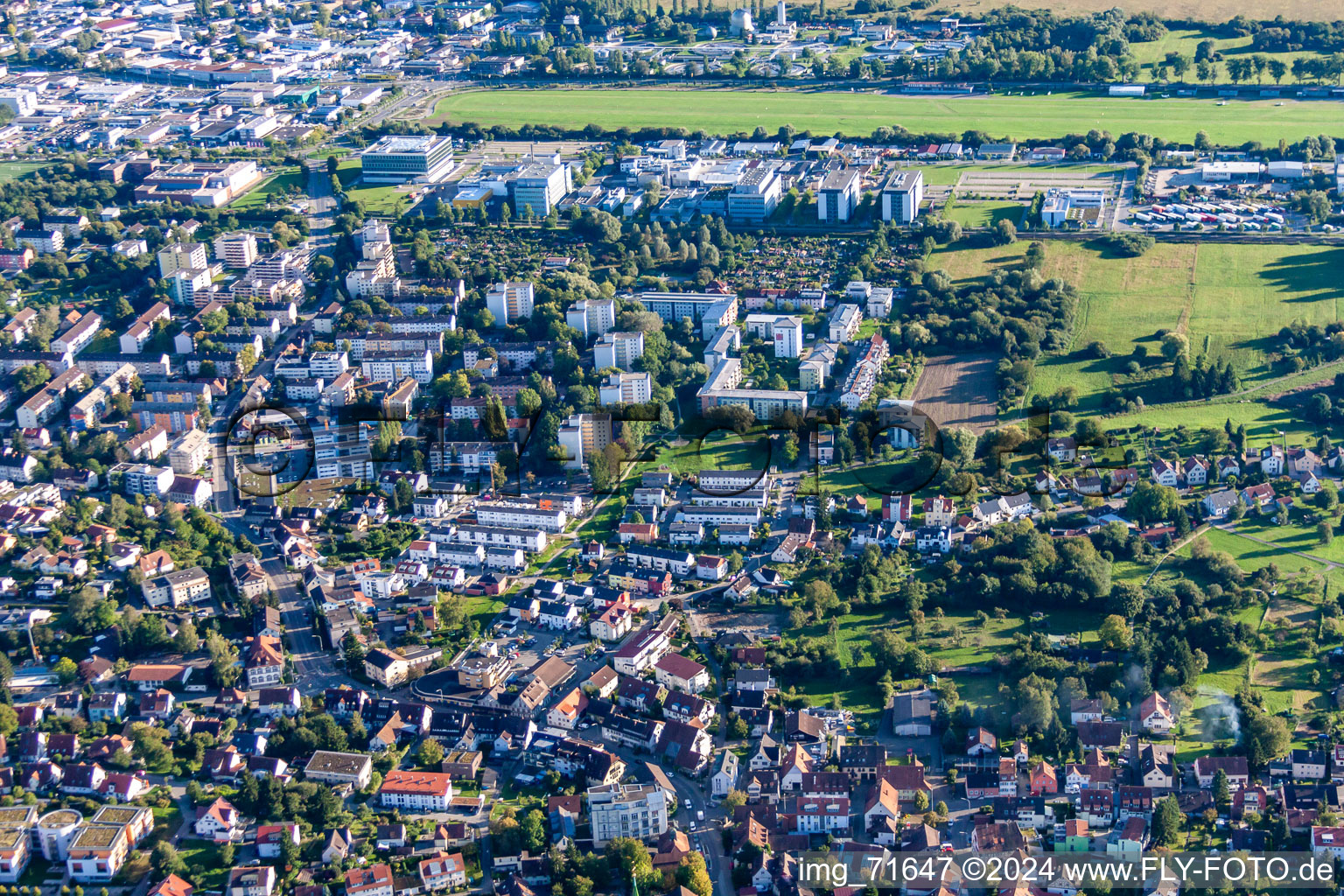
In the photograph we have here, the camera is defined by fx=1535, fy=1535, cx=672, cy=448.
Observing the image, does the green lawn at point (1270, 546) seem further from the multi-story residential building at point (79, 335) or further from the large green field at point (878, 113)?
the multi-story residential building at point (79, 335)

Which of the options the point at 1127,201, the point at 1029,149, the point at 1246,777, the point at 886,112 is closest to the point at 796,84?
the point at 886,112

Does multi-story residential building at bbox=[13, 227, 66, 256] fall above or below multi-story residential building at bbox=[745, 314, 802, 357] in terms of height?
above

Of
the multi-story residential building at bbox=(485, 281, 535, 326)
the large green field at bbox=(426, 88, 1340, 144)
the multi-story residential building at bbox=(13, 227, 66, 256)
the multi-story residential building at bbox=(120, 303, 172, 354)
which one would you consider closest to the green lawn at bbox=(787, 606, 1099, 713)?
the multi-story residential building at bbox=(485, 281, 535, 326)

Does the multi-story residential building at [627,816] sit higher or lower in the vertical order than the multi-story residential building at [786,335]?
lower

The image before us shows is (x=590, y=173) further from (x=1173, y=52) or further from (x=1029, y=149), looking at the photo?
(x=1173, y=52)

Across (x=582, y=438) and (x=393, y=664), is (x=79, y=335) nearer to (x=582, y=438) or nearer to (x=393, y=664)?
(x=582, y=438)

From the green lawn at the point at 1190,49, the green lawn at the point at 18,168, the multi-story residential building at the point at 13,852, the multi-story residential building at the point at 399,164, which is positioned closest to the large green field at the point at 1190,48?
the green lawn at the point at 1190,49

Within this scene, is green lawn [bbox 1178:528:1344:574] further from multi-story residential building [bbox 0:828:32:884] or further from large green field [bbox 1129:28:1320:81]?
large green field [bbox 1129:28:1320:81]
